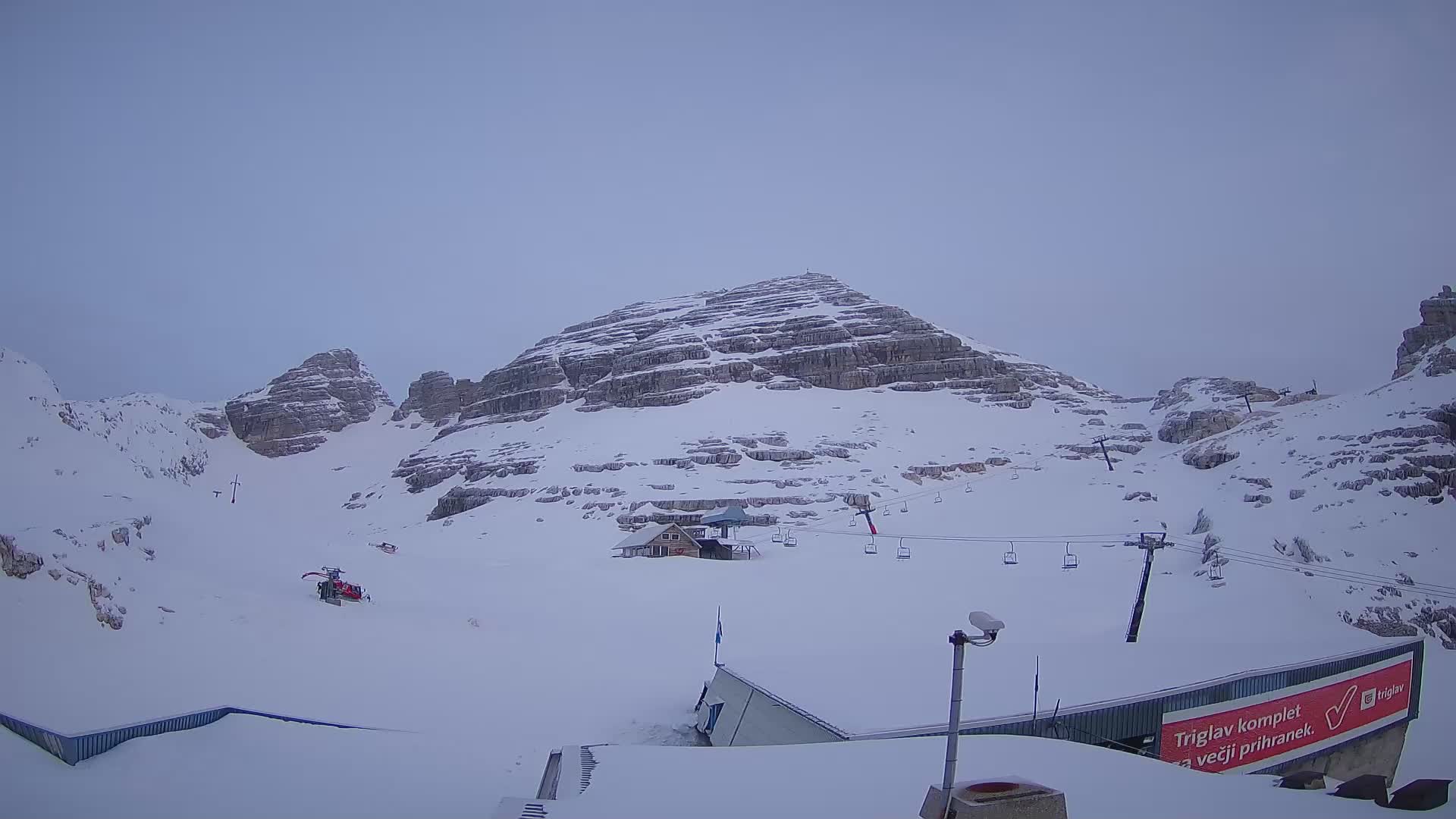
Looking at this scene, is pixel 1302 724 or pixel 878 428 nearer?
pixel 1302 724

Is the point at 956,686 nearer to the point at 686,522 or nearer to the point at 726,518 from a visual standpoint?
the point at 726,518

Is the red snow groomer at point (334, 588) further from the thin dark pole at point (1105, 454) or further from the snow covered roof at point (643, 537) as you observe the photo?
the thin dark pole at point (1105, 454)

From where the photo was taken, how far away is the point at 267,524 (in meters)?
27.5

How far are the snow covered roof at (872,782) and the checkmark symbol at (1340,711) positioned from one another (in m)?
8.31

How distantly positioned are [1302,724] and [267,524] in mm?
30259

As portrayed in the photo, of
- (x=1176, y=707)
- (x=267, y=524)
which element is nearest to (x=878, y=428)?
(x=267, y=524)

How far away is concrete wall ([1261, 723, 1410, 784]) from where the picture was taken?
15.8 m

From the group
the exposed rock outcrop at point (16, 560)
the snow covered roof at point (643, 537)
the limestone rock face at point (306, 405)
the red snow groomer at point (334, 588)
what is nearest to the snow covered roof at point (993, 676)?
the red snow groomer at point (334, 588)

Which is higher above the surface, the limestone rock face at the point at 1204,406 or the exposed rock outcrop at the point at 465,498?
the limestone rock face at the point at 1204,406

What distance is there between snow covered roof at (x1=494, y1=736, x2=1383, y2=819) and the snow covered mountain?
3.08m

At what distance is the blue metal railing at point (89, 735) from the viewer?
10.2 metres

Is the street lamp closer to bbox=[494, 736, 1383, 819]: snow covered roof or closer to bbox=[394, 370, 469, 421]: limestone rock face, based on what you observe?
bbox=[494, 736, 1383, 819]: snow covered roof

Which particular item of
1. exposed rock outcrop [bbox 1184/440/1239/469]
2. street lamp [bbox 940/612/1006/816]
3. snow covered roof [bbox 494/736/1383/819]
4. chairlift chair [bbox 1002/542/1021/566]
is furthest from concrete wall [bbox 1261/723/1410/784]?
exposed rock outcrop [bbox 1184/440/1239/469]

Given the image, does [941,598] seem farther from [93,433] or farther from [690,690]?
[93,433]
